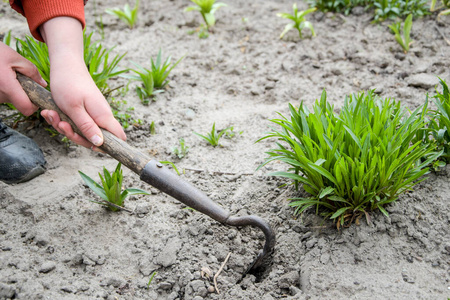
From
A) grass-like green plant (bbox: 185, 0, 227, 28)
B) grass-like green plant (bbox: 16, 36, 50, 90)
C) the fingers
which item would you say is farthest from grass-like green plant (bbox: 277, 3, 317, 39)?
the fingers

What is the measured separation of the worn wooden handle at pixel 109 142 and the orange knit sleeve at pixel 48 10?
30 centimetres

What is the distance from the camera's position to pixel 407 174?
201 centimetres

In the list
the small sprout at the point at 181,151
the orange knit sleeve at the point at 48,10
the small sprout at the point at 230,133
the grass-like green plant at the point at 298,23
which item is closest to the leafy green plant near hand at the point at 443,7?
the grass-like green plant at the point at 298,23

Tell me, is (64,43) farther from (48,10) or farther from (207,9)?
(207,9)

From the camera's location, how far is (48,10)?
2.02 metres

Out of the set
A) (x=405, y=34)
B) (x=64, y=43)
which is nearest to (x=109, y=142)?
(x=64, y=43)

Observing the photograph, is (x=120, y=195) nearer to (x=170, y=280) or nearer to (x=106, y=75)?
(x=170, y=280)

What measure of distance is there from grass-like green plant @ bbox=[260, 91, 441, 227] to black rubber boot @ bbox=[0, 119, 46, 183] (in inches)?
54.9

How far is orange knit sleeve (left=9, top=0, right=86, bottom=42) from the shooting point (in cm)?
202

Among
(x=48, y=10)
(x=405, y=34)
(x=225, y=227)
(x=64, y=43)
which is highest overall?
(x=48, y=10)

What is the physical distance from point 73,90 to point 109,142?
0.27 meters

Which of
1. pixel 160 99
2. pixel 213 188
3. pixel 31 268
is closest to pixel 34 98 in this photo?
pixel 31 268

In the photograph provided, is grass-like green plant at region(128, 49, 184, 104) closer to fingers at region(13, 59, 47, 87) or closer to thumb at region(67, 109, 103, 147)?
fingers at region(13, 59, 47, 87)

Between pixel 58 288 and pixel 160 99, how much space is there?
5.49ft
